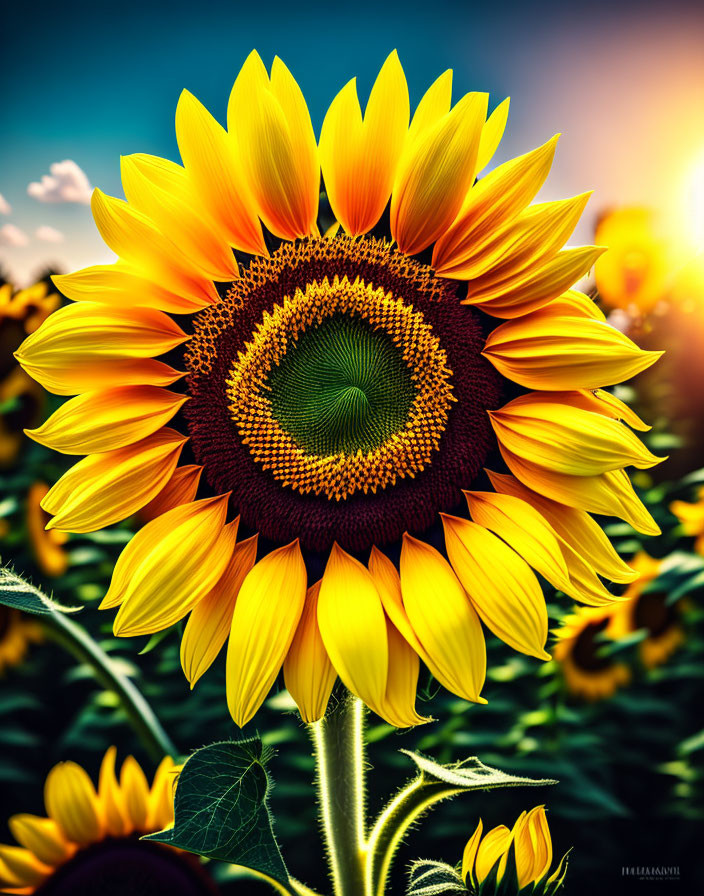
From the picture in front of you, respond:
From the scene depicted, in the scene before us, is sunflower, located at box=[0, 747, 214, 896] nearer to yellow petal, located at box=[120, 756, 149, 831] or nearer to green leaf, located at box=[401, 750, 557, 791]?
yellow petal, located at box=[120, 756, 149, 831]

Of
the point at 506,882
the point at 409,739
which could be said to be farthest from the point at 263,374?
the point at 409,739

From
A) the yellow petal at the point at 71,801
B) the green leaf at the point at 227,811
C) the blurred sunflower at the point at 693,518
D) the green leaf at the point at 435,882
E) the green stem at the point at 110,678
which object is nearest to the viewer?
the green leaf at the point at 227,811

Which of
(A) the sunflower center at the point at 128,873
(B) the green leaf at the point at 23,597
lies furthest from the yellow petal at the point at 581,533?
(A) the sunflower center at the point at 128,873

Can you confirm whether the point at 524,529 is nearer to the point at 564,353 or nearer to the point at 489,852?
the point at 564,353

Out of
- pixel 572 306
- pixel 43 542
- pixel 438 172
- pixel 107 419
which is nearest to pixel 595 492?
pixel 572 306

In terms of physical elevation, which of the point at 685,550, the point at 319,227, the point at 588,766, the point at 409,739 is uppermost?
the point at 319,227

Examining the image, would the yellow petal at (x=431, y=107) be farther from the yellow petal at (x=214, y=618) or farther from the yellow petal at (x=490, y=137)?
the yellow petal at (x=214, y=618)

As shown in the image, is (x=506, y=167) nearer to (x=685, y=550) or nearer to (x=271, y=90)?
(x=271, y=90)

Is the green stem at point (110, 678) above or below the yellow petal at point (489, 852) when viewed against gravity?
above
